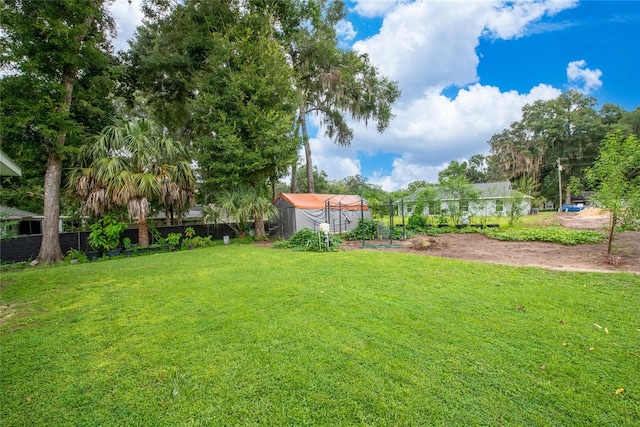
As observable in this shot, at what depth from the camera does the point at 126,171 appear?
8.16 m

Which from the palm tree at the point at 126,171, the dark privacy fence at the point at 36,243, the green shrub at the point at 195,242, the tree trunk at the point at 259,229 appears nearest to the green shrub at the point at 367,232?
the tree trunk at the point at 259,229

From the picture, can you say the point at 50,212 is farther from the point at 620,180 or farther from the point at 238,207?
the point at 620,180

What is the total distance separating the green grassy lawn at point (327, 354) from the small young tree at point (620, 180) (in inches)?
104

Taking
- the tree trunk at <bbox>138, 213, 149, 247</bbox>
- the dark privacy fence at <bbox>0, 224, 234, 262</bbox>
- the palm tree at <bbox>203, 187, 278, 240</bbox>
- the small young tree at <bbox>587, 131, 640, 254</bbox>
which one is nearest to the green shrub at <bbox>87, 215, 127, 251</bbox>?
the tree trunk at <bbox>138, 213, 149, 247</bbox>

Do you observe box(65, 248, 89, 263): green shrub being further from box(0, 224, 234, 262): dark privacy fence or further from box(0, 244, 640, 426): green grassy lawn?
box(0, 244, 640, 426): green grassy lawn

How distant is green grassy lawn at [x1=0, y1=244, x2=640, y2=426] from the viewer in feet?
5.50

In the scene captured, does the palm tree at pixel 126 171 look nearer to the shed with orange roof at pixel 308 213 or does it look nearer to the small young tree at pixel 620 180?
the shed with orange roof at pixel 308 213

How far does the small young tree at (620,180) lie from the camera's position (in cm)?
570

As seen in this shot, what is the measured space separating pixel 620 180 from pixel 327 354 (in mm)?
7934

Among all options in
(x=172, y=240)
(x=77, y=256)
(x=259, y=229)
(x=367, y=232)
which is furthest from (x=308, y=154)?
(x=77, y=256)

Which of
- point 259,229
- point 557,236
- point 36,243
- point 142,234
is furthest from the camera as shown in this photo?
point 259,229

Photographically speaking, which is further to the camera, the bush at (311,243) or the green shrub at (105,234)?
the bush at (311,243)

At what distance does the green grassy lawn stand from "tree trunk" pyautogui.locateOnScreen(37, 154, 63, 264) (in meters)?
4.22

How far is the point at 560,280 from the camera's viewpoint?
14.4 ft
